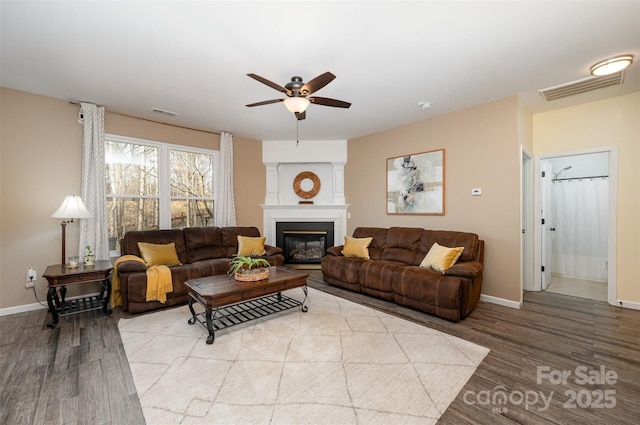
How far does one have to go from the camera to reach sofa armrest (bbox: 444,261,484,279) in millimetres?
3045

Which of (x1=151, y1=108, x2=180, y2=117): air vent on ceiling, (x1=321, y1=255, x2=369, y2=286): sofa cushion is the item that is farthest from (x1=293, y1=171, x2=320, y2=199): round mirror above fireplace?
(x1=151, y1=108, x2=180, y2=117): air vent on ceiling

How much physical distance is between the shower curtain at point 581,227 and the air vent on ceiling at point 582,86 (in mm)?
2284

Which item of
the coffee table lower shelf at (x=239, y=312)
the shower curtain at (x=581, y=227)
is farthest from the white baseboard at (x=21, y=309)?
the shower curtain at (x=581, y=227)

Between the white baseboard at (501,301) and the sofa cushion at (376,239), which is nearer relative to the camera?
the white baseboard at (501,301)

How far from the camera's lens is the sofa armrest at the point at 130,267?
3279 millimetres

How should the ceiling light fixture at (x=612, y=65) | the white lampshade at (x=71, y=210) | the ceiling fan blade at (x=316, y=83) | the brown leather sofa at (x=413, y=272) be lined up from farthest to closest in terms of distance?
the white lampshade at (x=71, y=210), the brown leather sofa at (x=413, y=272), the ceiling light fixture at (x=612, y=65), the ceiling fan blade at (x=316, y=83)

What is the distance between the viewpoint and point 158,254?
12.4 feet

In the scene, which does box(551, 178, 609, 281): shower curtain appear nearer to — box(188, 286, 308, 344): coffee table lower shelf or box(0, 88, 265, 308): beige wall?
box(188, 286, 308, 344): coffee table lower shelf

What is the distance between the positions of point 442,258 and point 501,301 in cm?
107

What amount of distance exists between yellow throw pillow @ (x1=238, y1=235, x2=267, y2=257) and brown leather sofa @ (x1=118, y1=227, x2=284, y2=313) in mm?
143

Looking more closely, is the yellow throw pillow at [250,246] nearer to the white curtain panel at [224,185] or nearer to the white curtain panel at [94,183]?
the white curtain panel at [224,185]

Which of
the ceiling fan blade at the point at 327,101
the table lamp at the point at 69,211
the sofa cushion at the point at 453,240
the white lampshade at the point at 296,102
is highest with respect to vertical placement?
the ceiling fan blade at the point at 327,101

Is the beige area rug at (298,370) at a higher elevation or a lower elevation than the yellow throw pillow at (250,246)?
lower

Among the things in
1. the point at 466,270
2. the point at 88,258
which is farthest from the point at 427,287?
the point at 88,258
